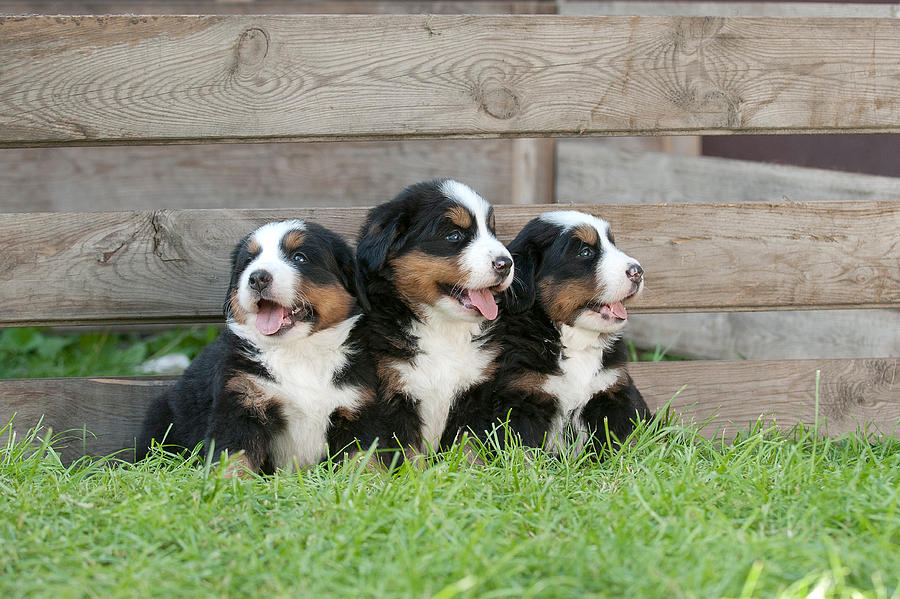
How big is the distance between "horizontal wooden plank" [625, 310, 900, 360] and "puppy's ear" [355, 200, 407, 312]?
1817 mm

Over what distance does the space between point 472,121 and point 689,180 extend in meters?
2.31

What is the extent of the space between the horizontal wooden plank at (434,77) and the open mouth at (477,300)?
2.34 ft

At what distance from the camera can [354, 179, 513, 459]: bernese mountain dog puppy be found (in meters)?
3.49

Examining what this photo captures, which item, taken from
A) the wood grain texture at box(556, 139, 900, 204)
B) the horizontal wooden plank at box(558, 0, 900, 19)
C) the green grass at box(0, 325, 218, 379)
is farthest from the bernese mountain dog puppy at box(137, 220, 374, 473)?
the green grass at box(0, 325, 218, 379)

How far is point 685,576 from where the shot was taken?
2287 mm

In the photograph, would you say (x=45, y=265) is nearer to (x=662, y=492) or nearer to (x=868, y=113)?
(x=662, y=492)

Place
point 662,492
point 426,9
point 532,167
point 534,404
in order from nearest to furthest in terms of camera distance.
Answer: point 662,492
point 534,404
point 532,167
point 426,9

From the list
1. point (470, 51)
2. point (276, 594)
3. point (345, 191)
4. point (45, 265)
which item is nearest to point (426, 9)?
point (345, 191)

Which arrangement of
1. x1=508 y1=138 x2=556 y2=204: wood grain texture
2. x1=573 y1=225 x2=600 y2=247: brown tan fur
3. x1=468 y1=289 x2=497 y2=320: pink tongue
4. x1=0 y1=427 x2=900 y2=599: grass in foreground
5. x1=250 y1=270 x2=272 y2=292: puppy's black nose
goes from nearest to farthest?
x1=0 y1=427 x2=900 y2=599: grass in foreground < x1=250 y1=270 x2=272 y2=292: puppy's black nose < x1=468 y1=289 x2=497 y2=320: pink tongue < x1=573 y1=225 x2=600 y2=247: brown tan fur < x1=508 y1=138 x2=556 y2=204: wood grain texture

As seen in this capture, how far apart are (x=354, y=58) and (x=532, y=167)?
9.36ft

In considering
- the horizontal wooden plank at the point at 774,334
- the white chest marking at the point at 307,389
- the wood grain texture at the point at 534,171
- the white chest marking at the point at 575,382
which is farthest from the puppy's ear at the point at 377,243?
the wood grain texture at the point at 534,171

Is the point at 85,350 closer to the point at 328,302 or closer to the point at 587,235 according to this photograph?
the point at 328,302

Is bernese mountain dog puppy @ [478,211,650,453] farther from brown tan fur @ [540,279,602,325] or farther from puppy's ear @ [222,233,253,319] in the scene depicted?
puppy's ear @ [222,233,253,319]

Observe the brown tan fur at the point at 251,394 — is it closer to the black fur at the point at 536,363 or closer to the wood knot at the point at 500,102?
the black fur at the point at 536,363
